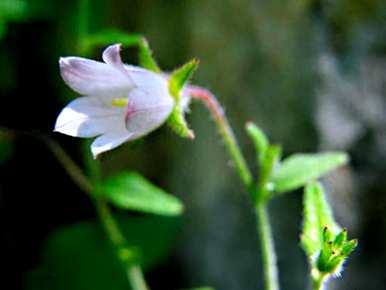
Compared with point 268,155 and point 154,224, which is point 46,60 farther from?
→ point 268,155

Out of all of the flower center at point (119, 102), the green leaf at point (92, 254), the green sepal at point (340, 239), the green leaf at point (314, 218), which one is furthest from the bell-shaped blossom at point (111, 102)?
the green leaf at point (92, 254)

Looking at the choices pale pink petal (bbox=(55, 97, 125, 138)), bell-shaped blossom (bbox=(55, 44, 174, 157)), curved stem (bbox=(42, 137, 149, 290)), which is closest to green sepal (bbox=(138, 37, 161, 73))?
bell-shaped blossom (bbox=(55, 44, 174, 157))

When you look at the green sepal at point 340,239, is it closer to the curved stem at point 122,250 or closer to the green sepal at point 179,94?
the green sepal at point 179,94

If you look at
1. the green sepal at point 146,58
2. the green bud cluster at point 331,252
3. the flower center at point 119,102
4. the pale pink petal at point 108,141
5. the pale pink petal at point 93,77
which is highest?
the green sepal at point 146,58

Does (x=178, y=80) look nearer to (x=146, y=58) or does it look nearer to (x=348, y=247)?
(x=146, y=58)

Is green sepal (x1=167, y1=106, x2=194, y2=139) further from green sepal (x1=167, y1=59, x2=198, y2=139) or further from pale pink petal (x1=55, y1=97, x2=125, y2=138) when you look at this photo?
pale pink petal (x1=55, y1=97, x2=125, y2=138)

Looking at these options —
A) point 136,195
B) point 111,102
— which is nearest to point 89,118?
point 111,102
